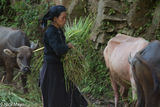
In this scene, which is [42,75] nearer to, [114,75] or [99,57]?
[114,75]

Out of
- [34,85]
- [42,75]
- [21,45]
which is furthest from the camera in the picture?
[21,45]

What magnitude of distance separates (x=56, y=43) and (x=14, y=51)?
408cm

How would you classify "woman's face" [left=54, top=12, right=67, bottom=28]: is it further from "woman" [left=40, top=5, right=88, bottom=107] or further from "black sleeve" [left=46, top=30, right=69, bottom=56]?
"black sleeve" [left=46, top=30, right=69, bottom=56]

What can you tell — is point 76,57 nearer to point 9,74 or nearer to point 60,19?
point 60,19

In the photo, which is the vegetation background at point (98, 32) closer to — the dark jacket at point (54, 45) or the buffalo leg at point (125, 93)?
the buffalo leg at point (125, 93)

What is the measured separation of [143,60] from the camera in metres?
4.86

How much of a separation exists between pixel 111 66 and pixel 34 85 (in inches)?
82.8

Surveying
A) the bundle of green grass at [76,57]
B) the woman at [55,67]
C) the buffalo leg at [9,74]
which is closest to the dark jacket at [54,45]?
the woman at [55,67]

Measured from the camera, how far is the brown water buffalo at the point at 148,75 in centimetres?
474

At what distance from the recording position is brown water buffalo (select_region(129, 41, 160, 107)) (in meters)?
4.74

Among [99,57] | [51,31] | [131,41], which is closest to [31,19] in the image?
[99,57]

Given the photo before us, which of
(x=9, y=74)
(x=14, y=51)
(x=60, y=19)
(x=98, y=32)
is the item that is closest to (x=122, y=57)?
(x=60, y=19)

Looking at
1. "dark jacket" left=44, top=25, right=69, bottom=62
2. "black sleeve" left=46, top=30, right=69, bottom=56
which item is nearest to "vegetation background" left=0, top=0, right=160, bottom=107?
"dark jacket" left=44, top=25, right=69, bottom=62

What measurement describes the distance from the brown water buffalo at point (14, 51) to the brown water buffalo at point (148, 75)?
4.17m
